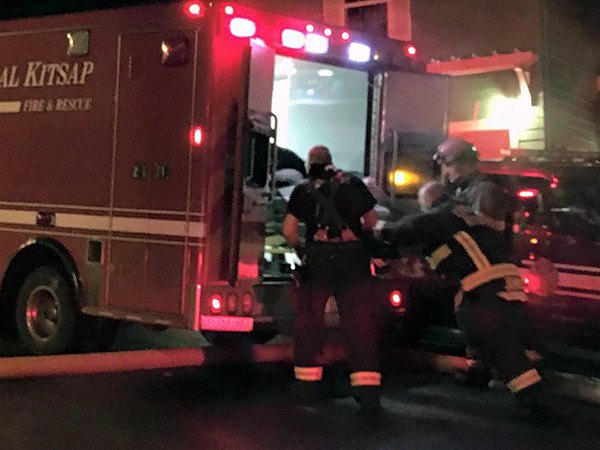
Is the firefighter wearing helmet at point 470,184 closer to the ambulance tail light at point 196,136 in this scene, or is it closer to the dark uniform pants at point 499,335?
the dark uniform pants at point 499,335

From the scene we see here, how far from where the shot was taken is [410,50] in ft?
27.5

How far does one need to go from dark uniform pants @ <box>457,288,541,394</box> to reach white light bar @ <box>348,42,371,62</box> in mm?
2287

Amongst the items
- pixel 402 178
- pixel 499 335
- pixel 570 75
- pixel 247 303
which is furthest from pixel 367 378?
pixel 570 75

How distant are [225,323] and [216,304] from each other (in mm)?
147

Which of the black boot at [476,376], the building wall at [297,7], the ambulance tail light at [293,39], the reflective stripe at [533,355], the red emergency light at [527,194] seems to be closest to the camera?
the ambulance tail light at [293,39]

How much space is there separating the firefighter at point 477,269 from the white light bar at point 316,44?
63.8 inches

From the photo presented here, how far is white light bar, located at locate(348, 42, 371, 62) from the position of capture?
25.5 ft

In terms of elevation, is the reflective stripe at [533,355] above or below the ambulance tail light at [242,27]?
below

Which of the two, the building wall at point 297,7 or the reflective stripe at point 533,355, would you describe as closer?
the reflective stripe at point 533,355

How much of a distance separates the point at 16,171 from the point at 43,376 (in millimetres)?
1754

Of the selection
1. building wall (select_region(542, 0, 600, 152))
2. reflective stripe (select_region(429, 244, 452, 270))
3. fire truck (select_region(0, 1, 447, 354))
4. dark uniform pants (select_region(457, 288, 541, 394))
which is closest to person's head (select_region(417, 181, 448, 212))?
reflective stripe (select_region(429, 244, 452, 270))

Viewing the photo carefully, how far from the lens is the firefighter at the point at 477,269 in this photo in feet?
21.1

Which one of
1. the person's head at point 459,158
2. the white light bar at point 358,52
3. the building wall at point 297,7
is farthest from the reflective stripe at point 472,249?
the building wall at point 297,7

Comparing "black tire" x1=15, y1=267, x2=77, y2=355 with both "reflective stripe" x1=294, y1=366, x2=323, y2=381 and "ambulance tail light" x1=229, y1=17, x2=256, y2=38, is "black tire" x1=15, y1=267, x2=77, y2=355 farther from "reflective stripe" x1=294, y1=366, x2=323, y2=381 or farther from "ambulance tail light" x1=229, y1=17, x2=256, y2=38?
"ambulance tail light" x1=229, y1=17, x2=256, y2=38
